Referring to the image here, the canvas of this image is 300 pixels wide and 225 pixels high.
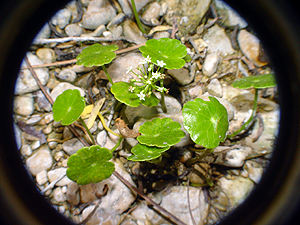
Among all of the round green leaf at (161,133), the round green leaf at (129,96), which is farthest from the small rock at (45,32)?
the round green leaf at (161,133)

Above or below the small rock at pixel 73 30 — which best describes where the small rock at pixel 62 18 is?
above

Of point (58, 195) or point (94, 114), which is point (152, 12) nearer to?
point (94, 114)

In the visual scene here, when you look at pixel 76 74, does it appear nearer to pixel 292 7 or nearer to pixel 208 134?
pixel 208 134

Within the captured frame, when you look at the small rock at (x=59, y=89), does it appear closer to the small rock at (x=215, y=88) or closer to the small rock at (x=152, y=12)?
the small rock at (x=152, y=12)

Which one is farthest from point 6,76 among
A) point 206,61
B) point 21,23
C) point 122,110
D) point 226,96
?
point 226,96

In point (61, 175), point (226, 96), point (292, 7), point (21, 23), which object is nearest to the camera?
point (292, 7)

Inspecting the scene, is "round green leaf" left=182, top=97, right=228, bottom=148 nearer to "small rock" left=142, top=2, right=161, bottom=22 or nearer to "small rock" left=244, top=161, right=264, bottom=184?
"small rock" left=244, top=161, right=264, bottom=184

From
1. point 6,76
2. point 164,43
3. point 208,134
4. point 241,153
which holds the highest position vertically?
point 6,76
